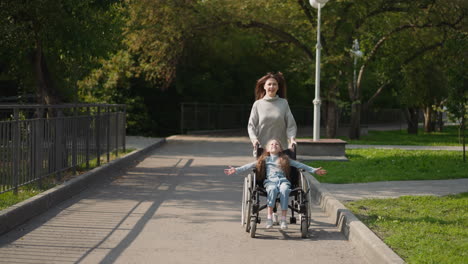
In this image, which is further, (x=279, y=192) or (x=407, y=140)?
(x=407, y=140)

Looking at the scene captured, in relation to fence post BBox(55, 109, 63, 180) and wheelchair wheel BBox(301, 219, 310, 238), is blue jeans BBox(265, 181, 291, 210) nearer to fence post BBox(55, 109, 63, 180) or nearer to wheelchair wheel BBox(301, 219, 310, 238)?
wheelchair wheel BBox(301, 219, 310, 238)

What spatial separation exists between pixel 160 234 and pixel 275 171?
1592 mm

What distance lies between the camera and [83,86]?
1246 inches

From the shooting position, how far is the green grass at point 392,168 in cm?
1341

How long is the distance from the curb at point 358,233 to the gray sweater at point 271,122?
1195 millimetres

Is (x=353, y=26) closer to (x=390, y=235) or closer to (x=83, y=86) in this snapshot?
(x=83, y=86)

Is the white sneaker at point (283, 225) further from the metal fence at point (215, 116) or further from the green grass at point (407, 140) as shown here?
the metal fence at point (215, 116)

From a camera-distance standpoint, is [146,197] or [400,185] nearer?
[146,197]

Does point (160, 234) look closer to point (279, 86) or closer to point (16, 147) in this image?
point (279, 86)

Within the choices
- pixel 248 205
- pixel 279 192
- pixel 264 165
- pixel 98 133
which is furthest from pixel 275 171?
pixel 98 133

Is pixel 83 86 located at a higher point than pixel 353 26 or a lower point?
lower

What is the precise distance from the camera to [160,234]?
798 centimetres

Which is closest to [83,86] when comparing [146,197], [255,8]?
[255,8]

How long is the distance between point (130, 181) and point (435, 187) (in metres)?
5.88
